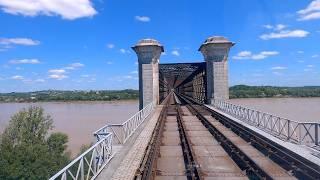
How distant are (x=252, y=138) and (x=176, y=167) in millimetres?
5096

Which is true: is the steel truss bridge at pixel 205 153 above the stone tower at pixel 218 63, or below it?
below

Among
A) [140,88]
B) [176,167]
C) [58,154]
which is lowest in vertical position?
[58,154]

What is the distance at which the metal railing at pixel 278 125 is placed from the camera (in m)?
12.3

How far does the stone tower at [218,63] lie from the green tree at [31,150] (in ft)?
59.1

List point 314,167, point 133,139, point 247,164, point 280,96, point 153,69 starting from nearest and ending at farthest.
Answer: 1. point 314,167
2. point 247,164
3. point 133,139
4. point 153,69
5. point 280,96

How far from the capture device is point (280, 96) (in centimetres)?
12825

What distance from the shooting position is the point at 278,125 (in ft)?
49.8

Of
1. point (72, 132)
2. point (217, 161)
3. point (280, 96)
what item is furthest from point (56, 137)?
point (280, 96)

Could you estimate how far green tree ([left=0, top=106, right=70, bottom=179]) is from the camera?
3825 cm

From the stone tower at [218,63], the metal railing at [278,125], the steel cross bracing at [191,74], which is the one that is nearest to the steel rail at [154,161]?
the metal railing at [278,125]

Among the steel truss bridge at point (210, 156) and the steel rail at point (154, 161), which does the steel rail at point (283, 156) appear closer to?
the steel truss bridge at point (210, 156)

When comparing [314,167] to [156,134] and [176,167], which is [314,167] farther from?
[156,134]

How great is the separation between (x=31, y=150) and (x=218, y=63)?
22093 millimetres

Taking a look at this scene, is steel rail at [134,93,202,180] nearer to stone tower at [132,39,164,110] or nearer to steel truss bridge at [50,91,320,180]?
steel truss bridge at [50,91,320,180]
